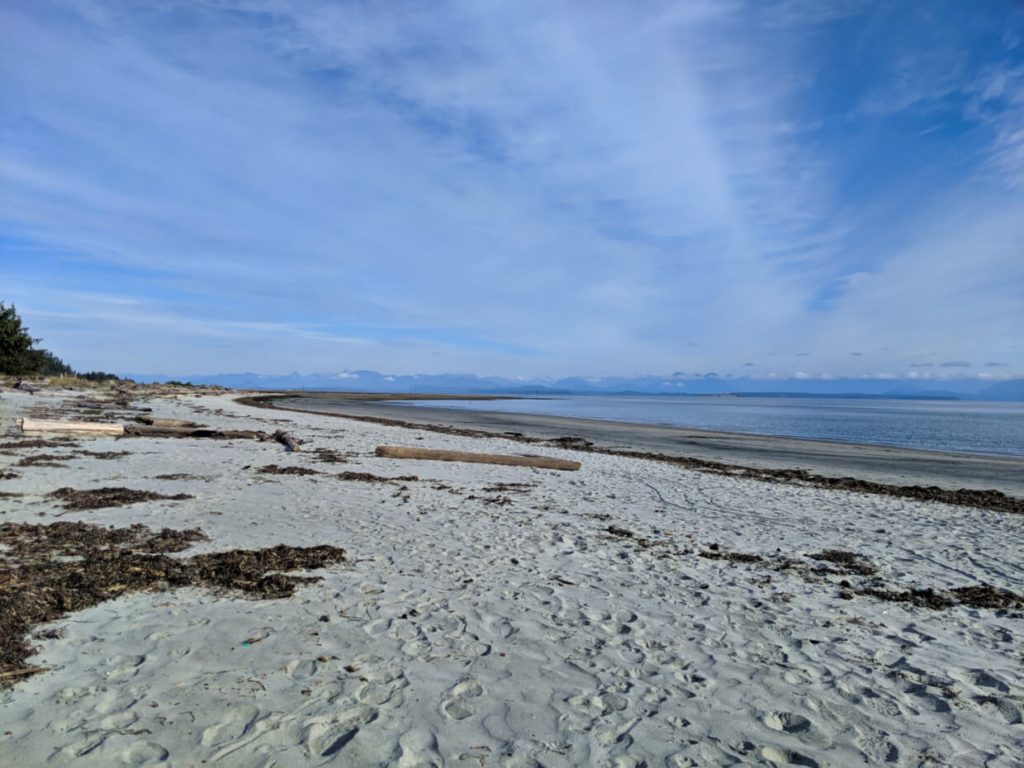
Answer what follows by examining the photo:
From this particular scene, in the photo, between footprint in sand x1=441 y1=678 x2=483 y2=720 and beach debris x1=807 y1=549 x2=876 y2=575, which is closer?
footprint in sand x1=441 y1=678 x2=483 y2=720

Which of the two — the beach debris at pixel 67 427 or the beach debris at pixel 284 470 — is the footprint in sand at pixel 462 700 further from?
the beach debris at pixel 67 427

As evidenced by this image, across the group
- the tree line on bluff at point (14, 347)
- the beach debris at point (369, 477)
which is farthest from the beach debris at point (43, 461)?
the tree line on bluff at point (14, 347)

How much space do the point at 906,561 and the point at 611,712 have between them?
6.27 meters

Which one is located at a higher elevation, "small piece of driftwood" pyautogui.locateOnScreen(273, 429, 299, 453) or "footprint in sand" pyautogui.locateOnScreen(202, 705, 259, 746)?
"small piece of driftwood" pyautogui.locateOnScreen(273, 429, 299, 453)

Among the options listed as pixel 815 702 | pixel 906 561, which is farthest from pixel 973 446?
pixel 815 702

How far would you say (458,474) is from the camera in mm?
14227

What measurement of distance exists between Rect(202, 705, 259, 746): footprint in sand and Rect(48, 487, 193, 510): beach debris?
668cm

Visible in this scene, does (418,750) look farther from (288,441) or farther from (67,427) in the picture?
(67,427)

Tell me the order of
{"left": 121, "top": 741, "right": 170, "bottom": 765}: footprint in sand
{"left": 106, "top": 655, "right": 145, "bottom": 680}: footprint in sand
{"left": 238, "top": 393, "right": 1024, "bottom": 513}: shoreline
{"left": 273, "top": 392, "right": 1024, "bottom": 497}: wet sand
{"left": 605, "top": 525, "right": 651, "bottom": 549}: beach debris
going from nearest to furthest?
{"left": 121, "top": 741, "right": 170, "bottom": 765}: footprint in sand < {"left": 106, "top": 655, "right": 145, "bottom": 680}: footprint in sand < {"left": 605, "top": 525, "right": 651, "bottom": 549}: beach debris < {"left": 238, "top": 393, "right": 1024, "bottom": 513}: shoreline < {"left": 273, "top": 392, "right": 1024, "bottom": 497}: wet sand

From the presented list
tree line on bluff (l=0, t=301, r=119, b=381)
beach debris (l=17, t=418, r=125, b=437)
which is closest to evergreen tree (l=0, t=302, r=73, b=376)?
tree line on bluff (l=0, t=301, r=119, b=381)

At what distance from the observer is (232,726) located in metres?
3.54

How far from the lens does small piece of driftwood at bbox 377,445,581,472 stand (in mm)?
16047

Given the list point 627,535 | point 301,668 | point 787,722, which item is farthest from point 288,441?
point 787,722

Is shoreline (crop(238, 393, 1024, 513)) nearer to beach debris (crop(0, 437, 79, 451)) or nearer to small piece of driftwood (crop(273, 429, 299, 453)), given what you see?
small piece of driftwood (crop(273, 429, 299, 453))
